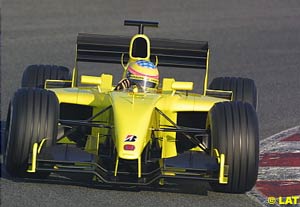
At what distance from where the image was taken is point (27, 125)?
30.5 ft

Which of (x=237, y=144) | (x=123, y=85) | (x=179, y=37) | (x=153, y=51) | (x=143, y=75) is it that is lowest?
(x=237, y=144)

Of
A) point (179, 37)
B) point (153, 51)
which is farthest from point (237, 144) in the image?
point (179, 37)

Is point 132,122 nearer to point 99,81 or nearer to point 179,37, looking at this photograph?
point 99,81

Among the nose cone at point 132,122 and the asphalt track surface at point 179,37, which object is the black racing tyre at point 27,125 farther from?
the nose cone at point 132,122

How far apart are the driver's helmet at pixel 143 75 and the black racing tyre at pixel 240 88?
1.16 m

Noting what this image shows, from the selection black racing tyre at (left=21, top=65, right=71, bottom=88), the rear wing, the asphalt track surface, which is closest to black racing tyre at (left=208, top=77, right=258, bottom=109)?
the rear wing

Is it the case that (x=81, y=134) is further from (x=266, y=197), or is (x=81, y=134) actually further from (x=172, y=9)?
(x=172, y=9)

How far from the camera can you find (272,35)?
19969mm

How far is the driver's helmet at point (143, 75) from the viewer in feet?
34.8

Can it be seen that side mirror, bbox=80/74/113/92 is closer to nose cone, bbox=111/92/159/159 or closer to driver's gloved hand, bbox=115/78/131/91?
driver's gloved hand, bbox=115/78/131/91

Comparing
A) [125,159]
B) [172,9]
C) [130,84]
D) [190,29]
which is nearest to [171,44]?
[130,84]

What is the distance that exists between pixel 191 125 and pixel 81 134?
1.10m

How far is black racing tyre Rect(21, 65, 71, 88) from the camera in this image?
11.7m

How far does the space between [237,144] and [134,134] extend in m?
0.90
